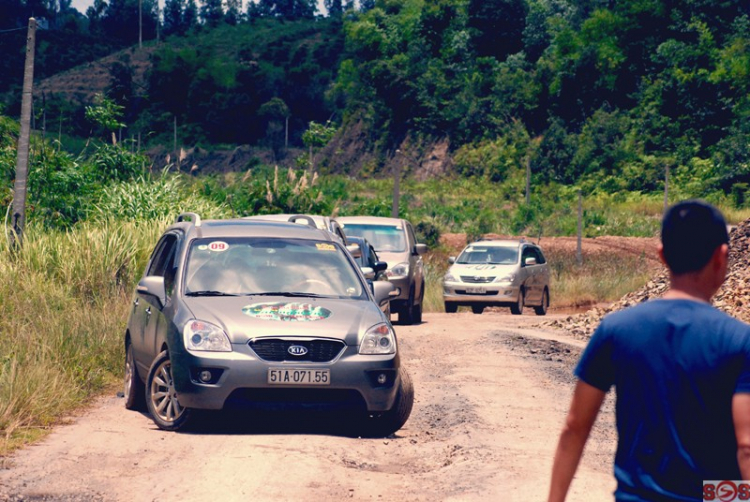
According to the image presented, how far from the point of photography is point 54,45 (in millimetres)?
155125

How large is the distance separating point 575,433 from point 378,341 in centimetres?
595

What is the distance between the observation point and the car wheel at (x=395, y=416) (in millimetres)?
9711

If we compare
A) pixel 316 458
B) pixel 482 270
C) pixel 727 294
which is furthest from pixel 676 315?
pixel 482 270

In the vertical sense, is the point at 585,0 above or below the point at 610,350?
above

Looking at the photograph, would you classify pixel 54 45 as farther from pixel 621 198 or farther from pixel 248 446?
pixel 248 446

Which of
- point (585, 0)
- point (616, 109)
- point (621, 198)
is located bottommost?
point (621, 198)

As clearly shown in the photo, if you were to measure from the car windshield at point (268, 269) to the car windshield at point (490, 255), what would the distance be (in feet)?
55.0

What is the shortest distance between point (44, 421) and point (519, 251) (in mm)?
18493

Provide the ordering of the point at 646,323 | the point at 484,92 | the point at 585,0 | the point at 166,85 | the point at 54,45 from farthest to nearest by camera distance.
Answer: the point at 54,45 < the point at 166,85 < the point at 585,0 < the point at 484,92 < the point at 646,323

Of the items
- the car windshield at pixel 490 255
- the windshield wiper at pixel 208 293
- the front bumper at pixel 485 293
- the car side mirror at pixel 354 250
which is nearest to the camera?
the windshield wiper at pixel 208 293

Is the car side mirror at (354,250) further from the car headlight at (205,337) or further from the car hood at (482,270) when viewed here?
the car headlight at (205,337)

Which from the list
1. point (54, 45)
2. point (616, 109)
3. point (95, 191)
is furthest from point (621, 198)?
point (54, 45)

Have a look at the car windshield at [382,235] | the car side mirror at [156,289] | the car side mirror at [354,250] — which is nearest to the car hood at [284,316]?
the car side mirror at [156,289]

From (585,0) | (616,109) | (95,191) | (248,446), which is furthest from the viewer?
(585,0)
